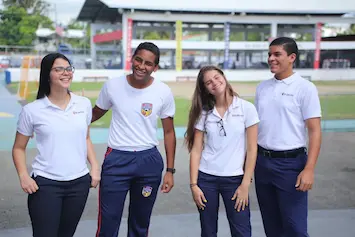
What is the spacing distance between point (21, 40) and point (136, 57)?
27.6 metres

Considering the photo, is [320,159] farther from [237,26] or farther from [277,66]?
[237,26]

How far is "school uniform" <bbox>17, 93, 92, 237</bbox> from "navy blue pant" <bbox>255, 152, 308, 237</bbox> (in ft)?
4.26

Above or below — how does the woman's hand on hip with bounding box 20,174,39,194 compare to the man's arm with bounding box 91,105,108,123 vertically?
below

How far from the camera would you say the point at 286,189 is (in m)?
3.09

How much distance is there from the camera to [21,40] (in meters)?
28.3

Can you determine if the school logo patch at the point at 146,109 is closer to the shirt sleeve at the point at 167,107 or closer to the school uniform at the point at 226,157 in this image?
the shirt sleeve at the point at 167,107

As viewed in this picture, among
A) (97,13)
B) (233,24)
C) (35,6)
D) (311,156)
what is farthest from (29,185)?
(97,13)

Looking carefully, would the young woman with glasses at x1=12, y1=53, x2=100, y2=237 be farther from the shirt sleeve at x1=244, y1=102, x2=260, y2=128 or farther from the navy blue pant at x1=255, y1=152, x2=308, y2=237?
the navy blue pant at x1=255, y1=152, x2=308, y2=237

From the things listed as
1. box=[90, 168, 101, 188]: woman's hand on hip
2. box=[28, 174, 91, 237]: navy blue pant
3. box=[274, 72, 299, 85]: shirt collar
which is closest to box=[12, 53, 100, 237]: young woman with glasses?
box=[28, 174, 91, 237]: navy blue pant

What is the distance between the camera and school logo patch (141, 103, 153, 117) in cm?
300

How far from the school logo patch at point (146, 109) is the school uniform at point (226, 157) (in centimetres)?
34

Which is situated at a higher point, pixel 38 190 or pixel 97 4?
pixel 97 4

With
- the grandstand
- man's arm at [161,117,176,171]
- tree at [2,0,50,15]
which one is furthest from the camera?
the grandstand

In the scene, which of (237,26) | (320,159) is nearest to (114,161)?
(320,159)
